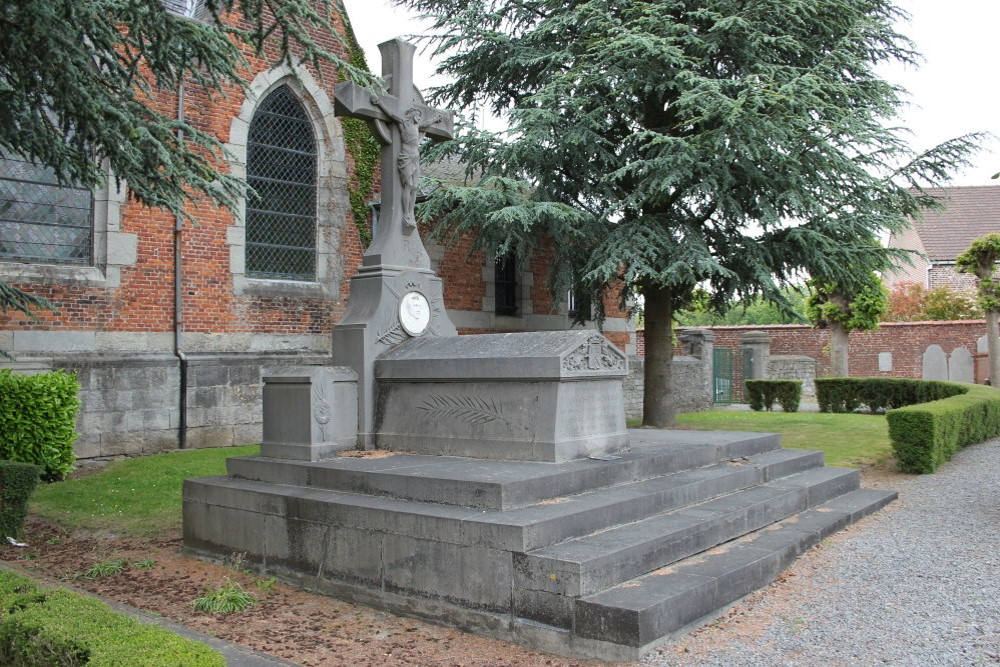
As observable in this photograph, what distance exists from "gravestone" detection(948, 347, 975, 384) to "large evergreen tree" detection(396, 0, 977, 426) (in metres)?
16.3

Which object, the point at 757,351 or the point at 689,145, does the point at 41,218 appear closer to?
the point at 689,145

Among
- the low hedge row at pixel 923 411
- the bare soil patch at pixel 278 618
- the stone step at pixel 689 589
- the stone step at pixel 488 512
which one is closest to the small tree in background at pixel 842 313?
the low hedge row at pixel 923 411

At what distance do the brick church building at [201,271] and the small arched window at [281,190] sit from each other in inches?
0.9

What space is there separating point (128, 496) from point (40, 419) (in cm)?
187

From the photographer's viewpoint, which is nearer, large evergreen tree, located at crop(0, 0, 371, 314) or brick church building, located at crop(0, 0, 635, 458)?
large evergreen tree, located at crop(0, 0, 371, 314)

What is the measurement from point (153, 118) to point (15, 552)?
13.2 feet

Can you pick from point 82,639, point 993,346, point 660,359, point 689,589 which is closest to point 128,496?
point 82,639

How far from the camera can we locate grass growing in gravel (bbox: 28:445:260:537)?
8.29m

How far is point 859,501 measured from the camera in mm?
8172

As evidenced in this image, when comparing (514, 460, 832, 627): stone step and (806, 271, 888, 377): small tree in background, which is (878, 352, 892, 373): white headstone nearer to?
(806, 271, 888, 377): small tree in background

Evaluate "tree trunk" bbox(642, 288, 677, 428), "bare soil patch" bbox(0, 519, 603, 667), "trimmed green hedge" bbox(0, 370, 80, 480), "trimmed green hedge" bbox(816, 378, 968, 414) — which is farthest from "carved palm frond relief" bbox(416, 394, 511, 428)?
"trimmed green hedge" bbox(816, 378, 968, 414)

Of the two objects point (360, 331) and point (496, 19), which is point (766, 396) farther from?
point (360, 331)

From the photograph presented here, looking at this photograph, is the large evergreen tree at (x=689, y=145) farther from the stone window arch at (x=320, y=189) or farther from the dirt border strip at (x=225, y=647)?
the dirt border strip at (x=225, y=647)

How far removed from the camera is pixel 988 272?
21406 mm
